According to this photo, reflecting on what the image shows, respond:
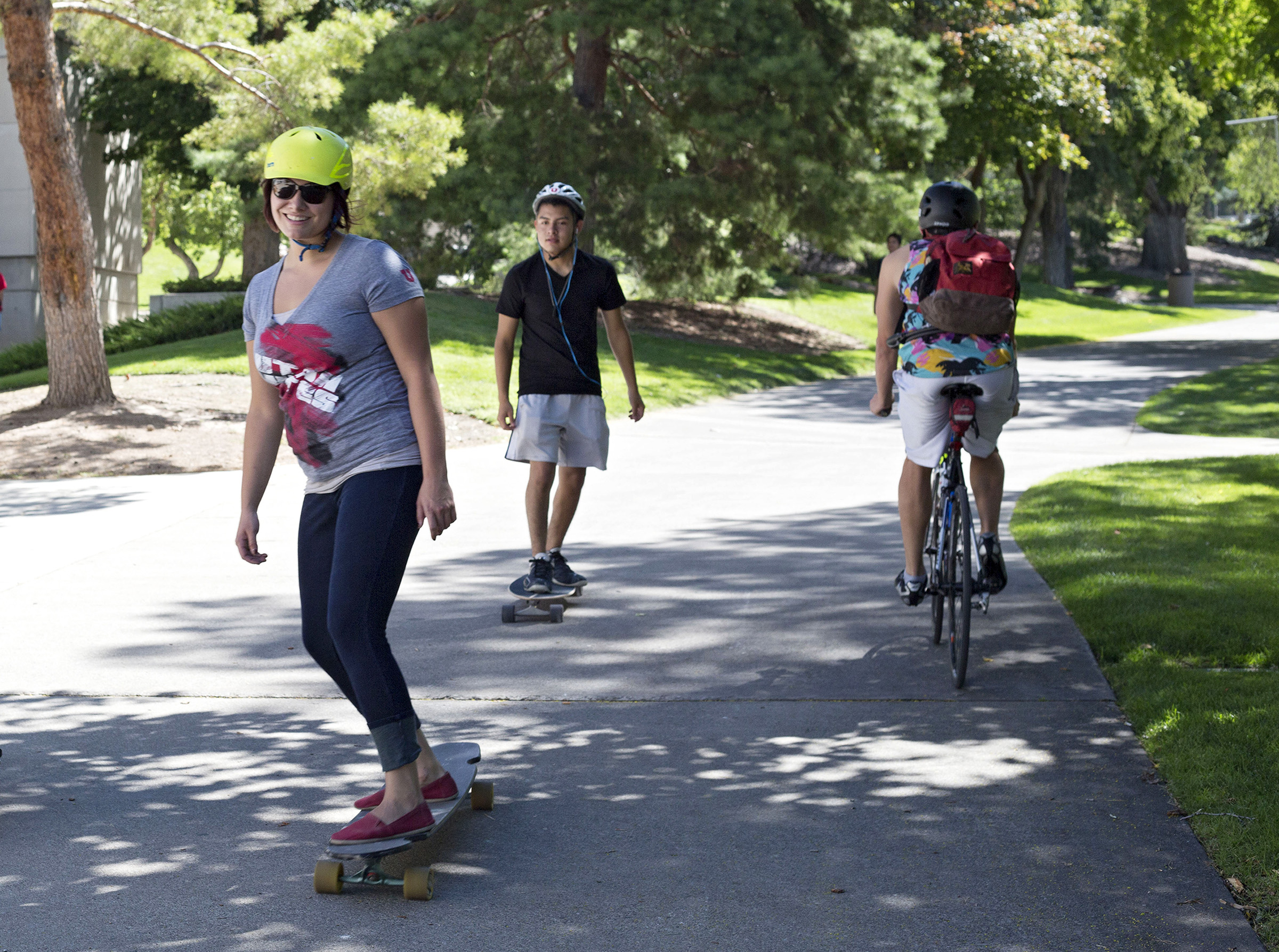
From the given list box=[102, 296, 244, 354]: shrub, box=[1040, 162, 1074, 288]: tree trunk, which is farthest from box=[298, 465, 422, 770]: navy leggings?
box=[1040, 162, 1074, 288]: tree trunk

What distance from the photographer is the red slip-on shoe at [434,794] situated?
387cm

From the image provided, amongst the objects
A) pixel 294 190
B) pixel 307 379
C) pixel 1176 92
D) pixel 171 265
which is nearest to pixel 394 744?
pixel 307 379

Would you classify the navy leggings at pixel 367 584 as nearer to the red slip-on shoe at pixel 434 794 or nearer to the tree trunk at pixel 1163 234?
the red slip-on shoe at pixel 434 794

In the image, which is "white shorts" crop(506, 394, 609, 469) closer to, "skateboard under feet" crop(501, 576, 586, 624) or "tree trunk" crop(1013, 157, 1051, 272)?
"skateboard under feet" crop(501, 576, 586, 624)

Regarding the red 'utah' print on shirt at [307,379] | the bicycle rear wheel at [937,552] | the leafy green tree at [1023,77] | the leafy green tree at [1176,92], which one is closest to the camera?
the red 'utah' print on shirt at [307,379]

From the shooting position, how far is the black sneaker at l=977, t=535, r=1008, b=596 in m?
5.62

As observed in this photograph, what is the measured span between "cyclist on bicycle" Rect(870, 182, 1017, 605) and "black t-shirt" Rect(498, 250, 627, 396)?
58.4 inches

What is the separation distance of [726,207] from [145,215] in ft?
126

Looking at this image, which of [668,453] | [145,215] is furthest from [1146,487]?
[145,215]

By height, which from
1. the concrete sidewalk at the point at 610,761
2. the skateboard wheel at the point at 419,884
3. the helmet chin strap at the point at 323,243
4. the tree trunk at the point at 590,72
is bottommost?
the concrete sidewalk at the point at 610,761

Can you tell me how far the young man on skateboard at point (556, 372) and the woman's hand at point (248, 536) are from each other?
2717 millimetres

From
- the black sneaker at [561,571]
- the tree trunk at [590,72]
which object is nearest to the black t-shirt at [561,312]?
the black sneaker at [561,571]

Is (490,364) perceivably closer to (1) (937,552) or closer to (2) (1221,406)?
(2) (1221,406)

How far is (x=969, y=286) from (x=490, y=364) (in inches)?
527
